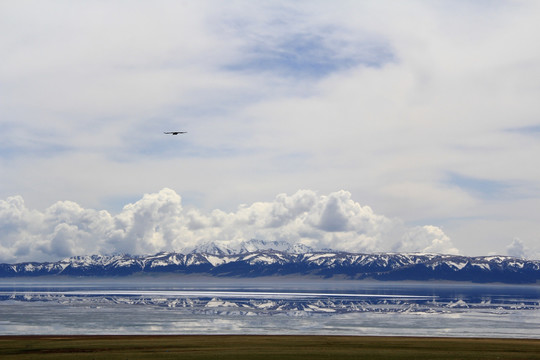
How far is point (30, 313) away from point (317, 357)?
8923 centimetres

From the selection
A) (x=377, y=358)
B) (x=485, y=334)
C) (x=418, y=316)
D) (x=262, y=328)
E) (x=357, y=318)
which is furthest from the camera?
(x=418, y=316)

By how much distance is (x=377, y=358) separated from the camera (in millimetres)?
63906

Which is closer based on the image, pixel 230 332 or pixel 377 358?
pixel 377 358

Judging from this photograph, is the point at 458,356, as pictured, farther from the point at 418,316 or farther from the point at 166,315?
the point at 166,315

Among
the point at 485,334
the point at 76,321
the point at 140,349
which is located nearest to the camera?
the point at 140,349

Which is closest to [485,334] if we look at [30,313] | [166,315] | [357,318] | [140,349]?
[357,318]

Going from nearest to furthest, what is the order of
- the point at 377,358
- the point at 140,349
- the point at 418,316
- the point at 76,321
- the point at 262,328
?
the point at 377,358
the point at 140,349
the point at 262,328
the point at 76,321
the point at 418,316

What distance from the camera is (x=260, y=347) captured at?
240ft

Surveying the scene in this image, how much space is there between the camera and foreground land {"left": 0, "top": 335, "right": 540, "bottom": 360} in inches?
2576

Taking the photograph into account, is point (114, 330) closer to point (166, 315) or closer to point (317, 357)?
point (166, 315)

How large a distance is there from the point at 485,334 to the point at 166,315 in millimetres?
65517

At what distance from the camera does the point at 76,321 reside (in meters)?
110

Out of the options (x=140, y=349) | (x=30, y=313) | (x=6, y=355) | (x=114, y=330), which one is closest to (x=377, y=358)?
(x=140, y=349)

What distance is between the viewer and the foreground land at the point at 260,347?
65438 mm
